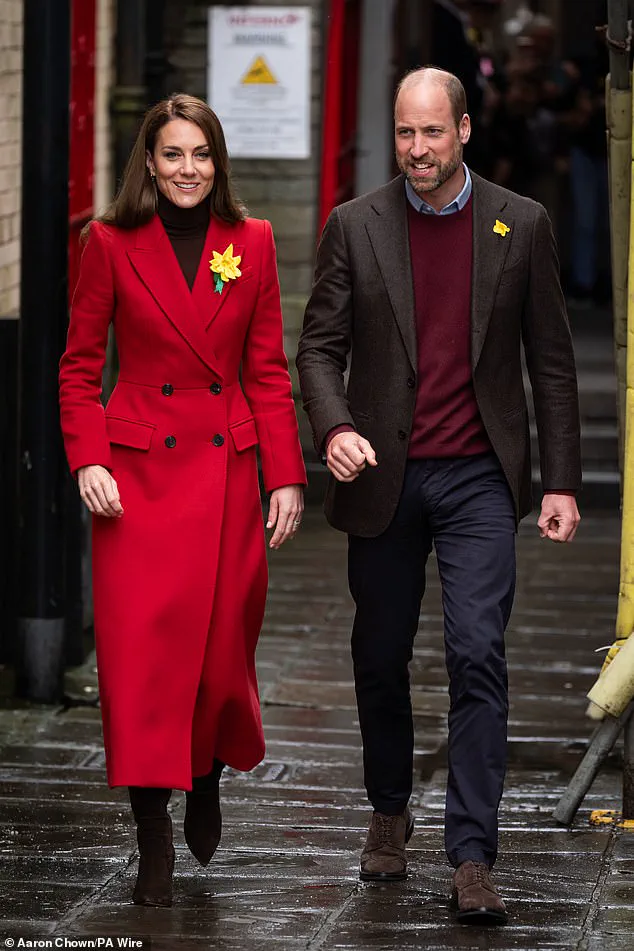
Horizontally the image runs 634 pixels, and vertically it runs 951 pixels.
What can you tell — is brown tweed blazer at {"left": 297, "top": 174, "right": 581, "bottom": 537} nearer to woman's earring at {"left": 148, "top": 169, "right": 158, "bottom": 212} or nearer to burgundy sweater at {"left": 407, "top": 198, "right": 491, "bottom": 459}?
burgundy sweater at {"left": 407, "top": 198, "right": 491, "bottom": 459}

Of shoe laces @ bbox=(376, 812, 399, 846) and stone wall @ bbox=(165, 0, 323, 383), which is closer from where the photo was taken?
shoe laces @ bbox=(376, 812, 399, 846)

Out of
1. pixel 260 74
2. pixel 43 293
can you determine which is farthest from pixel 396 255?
pixel 260 74

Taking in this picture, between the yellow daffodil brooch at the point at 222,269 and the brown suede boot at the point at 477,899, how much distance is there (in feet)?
5.07

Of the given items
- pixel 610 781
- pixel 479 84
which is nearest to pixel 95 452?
pixel 610 781

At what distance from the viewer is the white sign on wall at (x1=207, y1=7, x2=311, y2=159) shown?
489 inches

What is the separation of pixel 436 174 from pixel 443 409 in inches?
22.9

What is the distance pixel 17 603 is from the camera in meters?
7.38

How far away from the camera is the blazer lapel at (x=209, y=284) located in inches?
199

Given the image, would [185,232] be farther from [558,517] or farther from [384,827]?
[384,827]

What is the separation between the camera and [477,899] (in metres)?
4.76

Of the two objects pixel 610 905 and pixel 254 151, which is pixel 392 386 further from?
pixel 254 151

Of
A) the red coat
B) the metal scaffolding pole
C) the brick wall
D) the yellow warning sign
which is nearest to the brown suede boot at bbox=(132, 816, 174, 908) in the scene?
the red coat

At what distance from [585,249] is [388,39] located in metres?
2.86

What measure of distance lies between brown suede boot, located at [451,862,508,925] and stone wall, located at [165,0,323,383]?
7.97 metres
